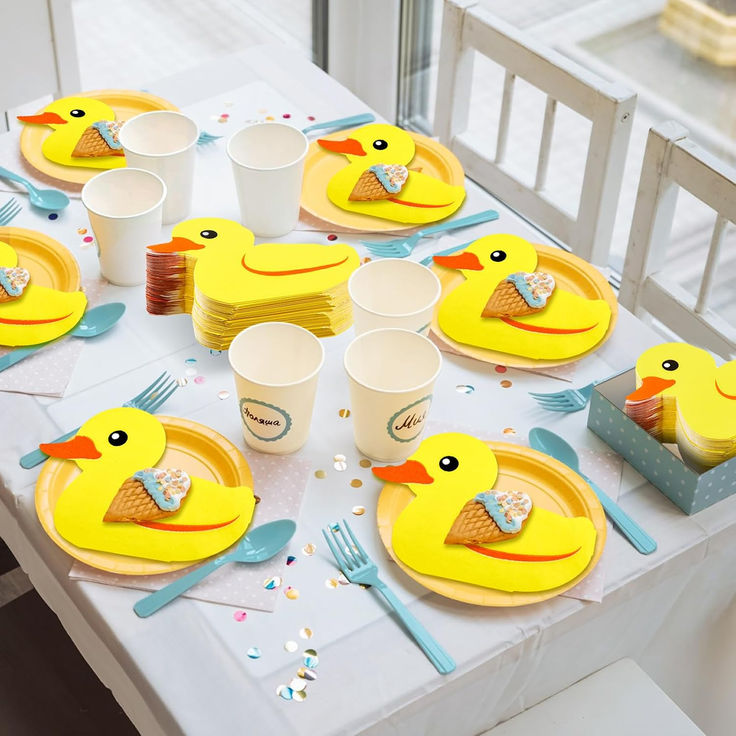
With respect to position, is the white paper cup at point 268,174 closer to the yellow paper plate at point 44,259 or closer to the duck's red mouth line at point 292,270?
the duck's red mouth line at point 292,270

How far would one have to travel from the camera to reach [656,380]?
112 centimetres

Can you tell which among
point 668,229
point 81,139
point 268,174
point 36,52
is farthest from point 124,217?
point 36,52

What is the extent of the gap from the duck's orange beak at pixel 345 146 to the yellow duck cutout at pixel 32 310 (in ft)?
1.47

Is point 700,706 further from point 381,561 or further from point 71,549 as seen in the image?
point 71,549

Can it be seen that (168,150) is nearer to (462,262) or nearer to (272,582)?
(462,262)

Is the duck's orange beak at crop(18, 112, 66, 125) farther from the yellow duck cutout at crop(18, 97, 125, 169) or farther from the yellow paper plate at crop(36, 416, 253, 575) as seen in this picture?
the yellow paper plate at crop(36, 416, 253, 575)

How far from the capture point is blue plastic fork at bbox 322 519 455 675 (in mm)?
949

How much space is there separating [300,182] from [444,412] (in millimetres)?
399

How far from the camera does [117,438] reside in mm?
1120

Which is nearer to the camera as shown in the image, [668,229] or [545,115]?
[668,229]

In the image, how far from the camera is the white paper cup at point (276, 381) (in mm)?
1065

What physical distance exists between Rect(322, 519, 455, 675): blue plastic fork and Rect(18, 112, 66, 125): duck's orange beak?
83cm

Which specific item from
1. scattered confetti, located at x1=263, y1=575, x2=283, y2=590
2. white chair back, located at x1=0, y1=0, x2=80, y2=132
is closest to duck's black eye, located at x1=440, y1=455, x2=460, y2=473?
scattered confetti, located at x1=263, y1=575, x2=283, y2=590

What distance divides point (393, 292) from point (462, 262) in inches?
5.3
